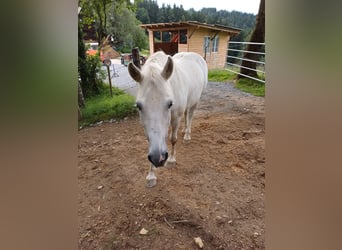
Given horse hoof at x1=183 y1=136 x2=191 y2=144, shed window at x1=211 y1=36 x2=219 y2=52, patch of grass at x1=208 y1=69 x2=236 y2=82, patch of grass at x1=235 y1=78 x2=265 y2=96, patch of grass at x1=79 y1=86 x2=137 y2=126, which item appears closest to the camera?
horse hoof at x1=183 y1=136 x2=191 y2=144

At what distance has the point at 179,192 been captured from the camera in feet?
6.95

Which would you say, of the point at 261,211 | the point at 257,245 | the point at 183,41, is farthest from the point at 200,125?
the point at 183,41

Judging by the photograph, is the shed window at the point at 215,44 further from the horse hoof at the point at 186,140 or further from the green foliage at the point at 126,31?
the horse hoof at the point at 186,140

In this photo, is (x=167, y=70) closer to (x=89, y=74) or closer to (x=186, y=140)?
(x=186, y=140)

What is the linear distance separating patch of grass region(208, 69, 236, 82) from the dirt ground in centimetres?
391

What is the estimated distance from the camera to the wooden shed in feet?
22.0

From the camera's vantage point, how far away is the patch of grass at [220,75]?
7.37 meters

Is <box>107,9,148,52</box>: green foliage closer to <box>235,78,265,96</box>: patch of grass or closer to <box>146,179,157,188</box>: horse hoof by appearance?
<box>235,78,265,96</box>: patch of grass

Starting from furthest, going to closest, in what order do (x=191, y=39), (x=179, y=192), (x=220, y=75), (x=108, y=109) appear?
(x=220, y=75) → (x=191, y=39) → (x=108, y=109) → (x=179, y=192)

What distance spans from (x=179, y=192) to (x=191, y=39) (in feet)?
19.4

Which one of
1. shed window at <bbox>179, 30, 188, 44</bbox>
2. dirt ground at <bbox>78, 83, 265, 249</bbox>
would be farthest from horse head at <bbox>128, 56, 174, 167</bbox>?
shed window at <bbox>179, 30, 188, 44</bbox>

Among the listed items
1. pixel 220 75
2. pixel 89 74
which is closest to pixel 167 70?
pixel 89 74
